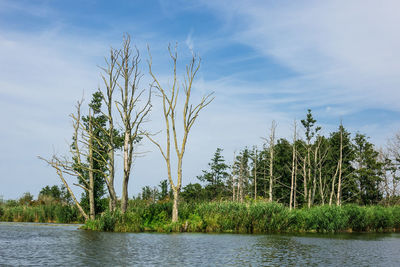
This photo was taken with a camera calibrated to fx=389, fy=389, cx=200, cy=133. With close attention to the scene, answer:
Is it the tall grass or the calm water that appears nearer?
the calm water

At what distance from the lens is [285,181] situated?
198 ft

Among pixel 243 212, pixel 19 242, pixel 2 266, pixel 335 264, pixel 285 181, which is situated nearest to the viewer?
pixel 2 266

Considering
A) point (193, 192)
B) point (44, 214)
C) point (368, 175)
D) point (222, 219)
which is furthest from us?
point (193, 192)

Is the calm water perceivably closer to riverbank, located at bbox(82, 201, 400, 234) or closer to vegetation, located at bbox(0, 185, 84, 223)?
riverbank, located at bbox(82, 201, 400, 234)

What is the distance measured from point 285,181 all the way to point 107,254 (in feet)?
160

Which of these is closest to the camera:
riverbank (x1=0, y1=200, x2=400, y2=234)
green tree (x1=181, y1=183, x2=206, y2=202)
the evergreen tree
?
riverbank (x1=0, y1=200, x2=400, y2=234)

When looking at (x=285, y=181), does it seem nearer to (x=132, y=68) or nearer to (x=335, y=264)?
(x=132, y=68)

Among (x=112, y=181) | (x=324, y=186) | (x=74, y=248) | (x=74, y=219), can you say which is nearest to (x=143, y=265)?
(x=74, y=248)

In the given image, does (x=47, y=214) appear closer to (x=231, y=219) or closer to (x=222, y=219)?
(x=222, y=219)

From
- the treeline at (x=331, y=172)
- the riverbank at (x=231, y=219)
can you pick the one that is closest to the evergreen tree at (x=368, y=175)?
the treeline at (x=331, y=172)

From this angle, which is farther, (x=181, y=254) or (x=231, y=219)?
(x=231, y=219)

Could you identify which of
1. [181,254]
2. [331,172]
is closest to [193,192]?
[331,172]

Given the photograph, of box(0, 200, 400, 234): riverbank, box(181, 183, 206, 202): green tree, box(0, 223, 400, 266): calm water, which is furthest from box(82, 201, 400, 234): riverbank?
box(181, 183, 206, 202): green tree

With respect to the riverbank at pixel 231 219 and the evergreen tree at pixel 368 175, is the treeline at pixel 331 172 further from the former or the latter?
the riverbank at pixel 231 219
